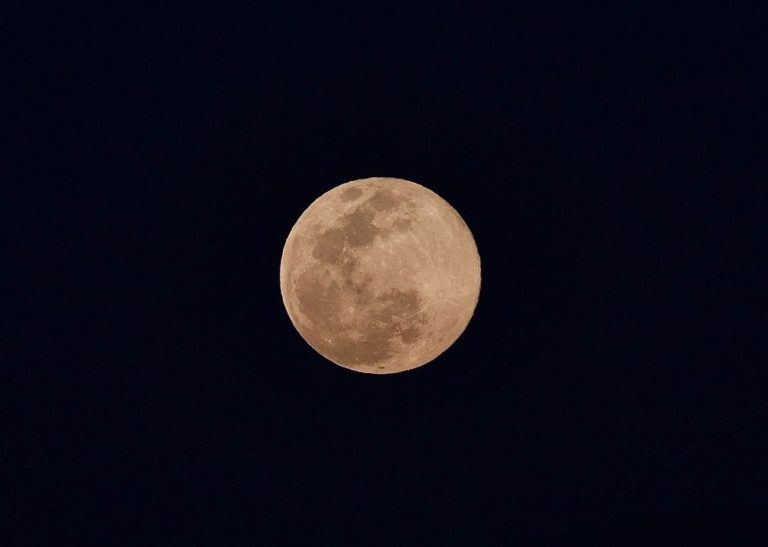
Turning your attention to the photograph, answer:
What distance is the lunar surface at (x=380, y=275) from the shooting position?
5.12m

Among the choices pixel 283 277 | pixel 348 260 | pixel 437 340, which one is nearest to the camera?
pixel 348 260

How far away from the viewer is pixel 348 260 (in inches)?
202

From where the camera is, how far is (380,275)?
5.08 metres

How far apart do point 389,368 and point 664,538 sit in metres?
3.79

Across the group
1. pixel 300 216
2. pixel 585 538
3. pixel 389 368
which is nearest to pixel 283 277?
pixel 300 216

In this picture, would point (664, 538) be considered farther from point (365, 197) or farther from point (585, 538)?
point (365, 197)

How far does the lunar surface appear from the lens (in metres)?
5.12

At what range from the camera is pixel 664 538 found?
20.4 ft

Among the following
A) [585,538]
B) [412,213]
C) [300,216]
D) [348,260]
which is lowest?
[585,538]

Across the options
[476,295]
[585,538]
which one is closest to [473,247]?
[476,295]

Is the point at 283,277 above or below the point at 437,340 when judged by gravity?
above

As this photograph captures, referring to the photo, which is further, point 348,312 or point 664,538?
point 664,538

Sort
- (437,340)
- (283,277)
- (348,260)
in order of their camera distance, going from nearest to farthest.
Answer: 1. (348,260)
2. (437,340)
3. (283,277)

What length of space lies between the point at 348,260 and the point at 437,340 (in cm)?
128
